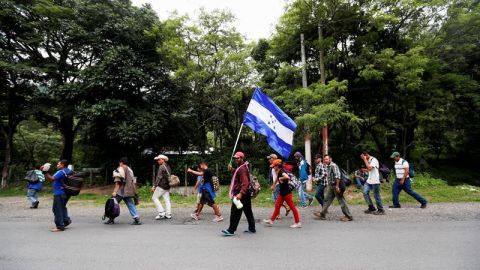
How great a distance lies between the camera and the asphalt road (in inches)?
195

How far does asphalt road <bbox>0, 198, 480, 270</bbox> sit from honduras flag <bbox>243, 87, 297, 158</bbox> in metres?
2.31

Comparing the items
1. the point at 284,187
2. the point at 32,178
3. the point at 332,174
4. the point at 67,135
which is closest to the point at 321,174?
the point at 332,174

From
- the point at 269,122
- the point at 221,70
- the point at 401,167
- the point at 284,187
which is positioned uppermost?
the point at 221,70

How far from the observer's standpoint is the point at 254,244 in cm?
602

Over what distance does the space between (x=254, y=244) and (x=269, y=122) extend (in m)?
4.33

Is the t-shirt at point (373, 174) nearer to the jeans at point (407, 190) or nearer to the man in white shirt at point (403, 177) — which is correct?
the man in white shirt at point (403, 177)

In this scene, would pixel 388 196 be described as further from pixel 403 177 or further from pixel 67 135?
pixel 67 135

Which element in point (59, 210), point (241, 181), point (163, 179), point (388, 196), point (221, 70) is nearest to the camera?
point (241, 181)

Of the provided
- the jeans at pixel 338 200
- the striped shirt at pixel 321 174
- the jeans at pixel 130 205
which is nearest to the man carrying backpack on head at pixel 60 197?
the jeans at pixel 130 205

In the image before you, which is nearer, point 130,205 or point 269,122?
point 130,205

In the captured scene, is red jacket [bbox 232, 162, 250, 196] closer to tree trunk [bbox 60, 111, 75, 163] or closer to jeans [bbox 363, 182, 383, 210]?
jeans [bbox 363, 182, 383, 210]

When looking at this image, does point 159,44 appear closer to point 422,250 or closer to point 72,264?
point 72,264

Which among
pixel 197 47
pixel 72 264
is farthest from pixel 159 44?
pixel 72 264

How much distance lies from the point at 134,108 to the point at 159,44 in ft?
13.1
